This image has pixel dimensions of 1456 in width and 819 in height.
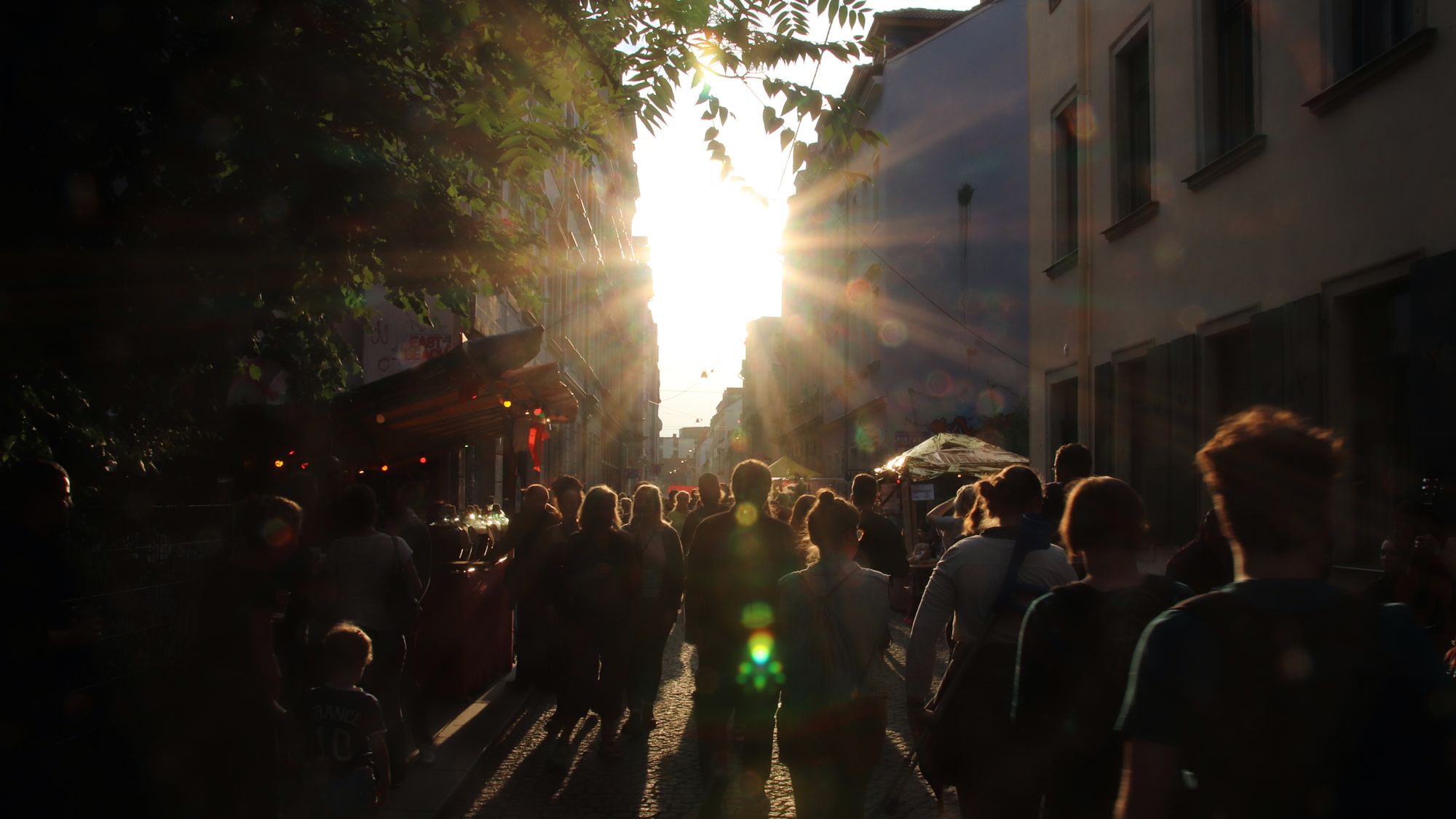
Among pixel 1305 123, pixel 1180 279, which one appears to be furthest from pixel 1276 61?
pixel 1180 279

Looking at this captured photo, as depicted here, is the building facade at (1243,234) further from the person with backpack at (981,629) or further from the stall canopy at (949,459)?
the person with backpack at (981,629)

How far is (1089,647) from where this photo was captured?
321cm

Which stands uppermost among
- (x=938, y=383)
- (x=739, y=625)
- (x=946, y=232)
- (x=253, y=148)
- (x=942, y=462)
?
(x=946, y=232)

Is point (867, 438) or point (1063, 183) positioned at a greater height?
point (1063, 183)

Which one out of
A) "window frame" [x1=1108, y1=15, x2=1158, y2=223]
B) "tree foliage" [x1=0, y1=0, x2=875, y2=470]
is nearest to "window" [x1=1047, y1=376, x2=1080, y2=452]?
"window frame" [x1=1108, y1=15, x2=1158, y2=223]

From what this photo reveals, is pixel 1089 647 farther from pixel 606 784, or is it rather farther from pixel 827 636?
pixel 606 784

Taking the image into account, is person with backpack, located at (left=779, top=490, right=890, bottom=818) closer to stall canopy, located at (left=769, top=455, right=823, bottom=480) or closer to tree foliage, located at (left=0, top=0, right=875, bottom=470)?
tree foliage, located at (left=0, top=0, right=875, bottom=470)

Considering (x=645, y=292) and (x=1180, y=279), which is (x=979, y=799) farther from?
(x=645, y=292)

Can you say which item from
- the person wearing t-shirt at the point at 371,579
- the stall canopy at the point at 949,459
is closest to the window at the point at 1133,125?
the stall canopy at the point at 949,459

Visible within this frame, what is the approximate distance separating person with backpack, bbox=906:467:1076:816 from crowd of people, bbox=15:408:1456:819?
0.04ft

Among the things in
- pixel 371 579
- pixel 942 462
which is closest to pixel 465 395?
pixel 371 579

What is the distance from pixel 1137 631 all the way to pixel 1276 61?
8141 millimetres

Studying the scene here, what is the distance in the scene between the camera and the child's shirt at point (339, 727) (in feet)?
15.0

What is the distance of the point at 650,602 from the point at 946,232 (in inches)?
961
